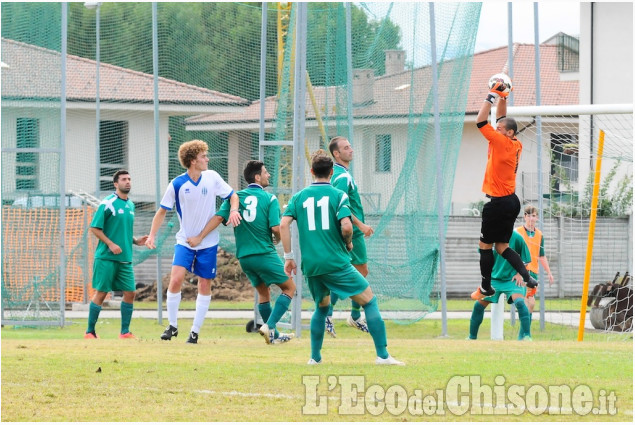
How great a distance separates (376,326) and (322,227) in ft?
3.32

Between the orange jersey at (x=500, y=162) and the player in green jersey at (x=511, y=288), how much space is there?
3086 millimetres

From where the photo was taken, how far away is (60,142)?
1833 centimetres

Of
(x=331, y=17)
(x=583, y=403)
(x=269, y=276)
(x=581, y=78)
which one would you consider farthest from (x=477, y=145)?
(x=583, y=403)

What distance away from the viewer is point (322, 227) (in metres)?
9.60

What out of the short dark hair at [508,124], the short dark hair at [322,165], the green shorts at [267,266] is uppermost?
the short dark hair at [508,124]

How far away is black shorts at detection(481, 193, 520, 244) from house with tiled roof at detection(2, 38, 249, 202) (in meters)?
7.83

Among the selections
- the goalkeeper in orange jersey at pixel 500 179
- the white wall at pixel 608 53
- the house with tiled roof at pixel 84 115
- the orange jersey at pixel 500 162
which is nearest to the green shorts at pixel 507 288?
the goalkeeper in orange jersey at pixel 500 179

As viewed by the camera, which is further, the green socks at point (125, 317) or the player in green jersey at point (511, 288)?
the green socks at point (125, 317)

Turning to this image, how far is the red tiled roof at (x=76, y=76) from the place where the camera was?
18.6m

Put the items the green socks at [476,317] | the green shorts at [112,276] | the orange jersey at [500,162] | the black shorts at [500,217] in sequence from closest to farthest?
the orange jersey at [500,162] < the black shorts at [500,217] < the green socks at [476,317] < the green shorts at [112,276]

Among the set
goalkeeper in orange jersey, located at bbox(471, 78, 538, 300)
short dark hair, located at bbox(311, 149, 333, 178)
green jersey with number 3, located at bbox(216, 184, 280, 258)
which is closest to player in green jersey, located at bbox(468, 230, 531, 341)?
goalkeeper in orange jersey, located at bbox(471, 78, 538, 300)

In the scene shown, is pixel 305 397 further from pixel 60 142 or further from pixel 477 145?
pixel 477 145

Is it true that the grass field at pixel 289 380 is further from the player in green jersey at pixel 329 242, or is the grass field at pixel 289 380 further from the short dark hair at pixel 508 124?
the short dark hair at pixel 508 124

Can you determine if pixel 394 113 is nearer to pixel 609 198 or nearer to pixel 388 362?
pixel 388 362
